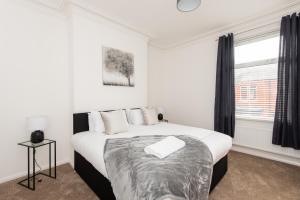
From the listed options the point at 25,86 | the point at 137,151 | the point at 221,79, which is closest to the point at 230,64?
the point at 221,79

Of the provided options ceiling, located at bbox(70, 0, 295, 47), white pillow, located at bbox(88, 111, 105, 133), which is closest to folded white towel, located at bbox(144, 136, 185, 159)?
white pillow, located at bbox(88, 111, 105, 133)

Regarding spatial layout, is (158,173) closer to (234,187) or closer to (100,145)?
(100,145)

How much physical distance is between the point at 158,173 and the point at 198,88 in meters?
3.28

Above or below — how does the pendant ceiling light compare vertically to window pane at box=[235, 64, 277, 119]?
above

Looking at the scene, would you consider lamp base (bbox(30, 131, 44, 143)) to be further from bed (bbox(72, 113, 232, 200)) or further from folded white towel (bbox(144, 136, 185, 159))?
folded white towel (bbox(144, 136, 185, 159))

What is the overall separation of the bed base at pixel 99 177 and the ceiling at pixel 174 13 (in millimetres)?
2623

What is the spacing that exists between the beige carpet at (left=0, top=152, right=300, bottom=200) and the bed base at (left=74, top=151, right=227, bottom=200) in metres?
0.09

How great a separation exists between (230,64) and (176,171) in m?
2.92

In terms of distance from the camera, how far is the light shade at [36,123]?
83.4 inches

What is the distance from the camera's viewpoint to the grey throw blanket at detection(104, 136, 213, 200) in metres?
1.08

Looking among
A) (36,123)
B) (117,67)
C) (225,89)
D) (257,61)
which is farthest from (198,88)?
(36,123)

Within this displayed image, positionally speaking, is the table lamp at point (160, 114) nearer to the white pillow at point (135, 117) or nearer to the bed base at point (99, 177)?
the white pillow at point (135, 117)

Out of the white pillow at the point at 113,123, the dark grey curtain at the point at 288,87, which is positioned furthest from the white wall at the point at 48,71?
the dark grey curtain at the point at 288,87

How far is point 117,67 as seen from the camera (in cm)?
328
